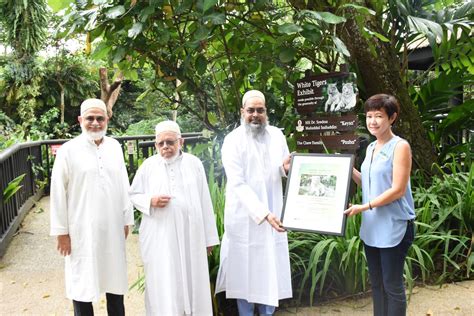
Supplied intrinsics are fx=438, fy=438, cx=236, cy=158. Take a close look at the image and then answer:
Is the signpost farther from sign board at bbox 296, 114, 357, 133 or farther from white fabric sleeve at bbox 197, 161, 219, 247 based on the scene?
white fabric sleeve at bbox 197, 161, 219, 247

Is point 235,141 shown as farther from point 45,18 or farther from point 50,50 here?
point 50,50

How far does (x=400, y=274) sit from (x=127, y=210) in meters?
1.79

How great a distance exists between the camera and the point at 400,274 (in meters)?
2.52

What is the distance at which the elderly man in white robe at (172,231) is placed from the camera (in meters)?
2.89

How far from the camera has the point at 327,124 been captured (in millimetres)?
3715

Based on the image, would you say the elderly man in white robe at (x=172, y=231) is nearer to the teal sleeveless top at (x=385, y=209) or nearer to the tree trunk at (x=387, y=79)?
the teal sleeveless top at (x=385, y=209)

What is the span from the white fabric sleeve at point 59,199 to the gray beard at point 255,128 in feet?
3.99

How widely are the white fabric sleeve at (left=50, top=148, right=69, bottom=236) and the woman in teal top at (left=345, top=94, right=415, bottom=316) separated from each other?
1.75 meters

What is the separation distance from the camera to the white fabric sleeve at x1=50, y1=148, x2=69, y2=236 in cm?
277

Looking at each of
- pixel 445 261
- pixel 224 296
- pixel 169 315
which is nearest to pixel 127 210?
pixel 169 315

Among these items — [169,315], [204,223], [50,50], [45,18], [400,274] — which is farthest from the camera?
[50,50]

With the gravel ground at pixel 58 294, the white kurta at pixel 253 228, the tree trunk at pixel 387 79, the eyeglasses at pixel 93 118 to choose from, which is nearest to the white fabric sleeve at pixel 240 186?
the white kurta at pixel 253 228

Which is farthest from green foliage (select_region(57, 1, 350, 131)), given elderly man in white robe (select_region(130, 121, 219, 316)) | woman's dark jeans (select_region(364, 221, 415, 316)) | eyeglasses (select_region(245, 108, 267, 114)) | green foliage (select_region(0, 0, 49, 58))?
green foliage (select_region(0, 0, 49, 58))

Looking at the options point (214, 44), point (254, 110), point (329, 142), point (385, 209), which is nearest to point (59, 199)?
point (254, 110)
